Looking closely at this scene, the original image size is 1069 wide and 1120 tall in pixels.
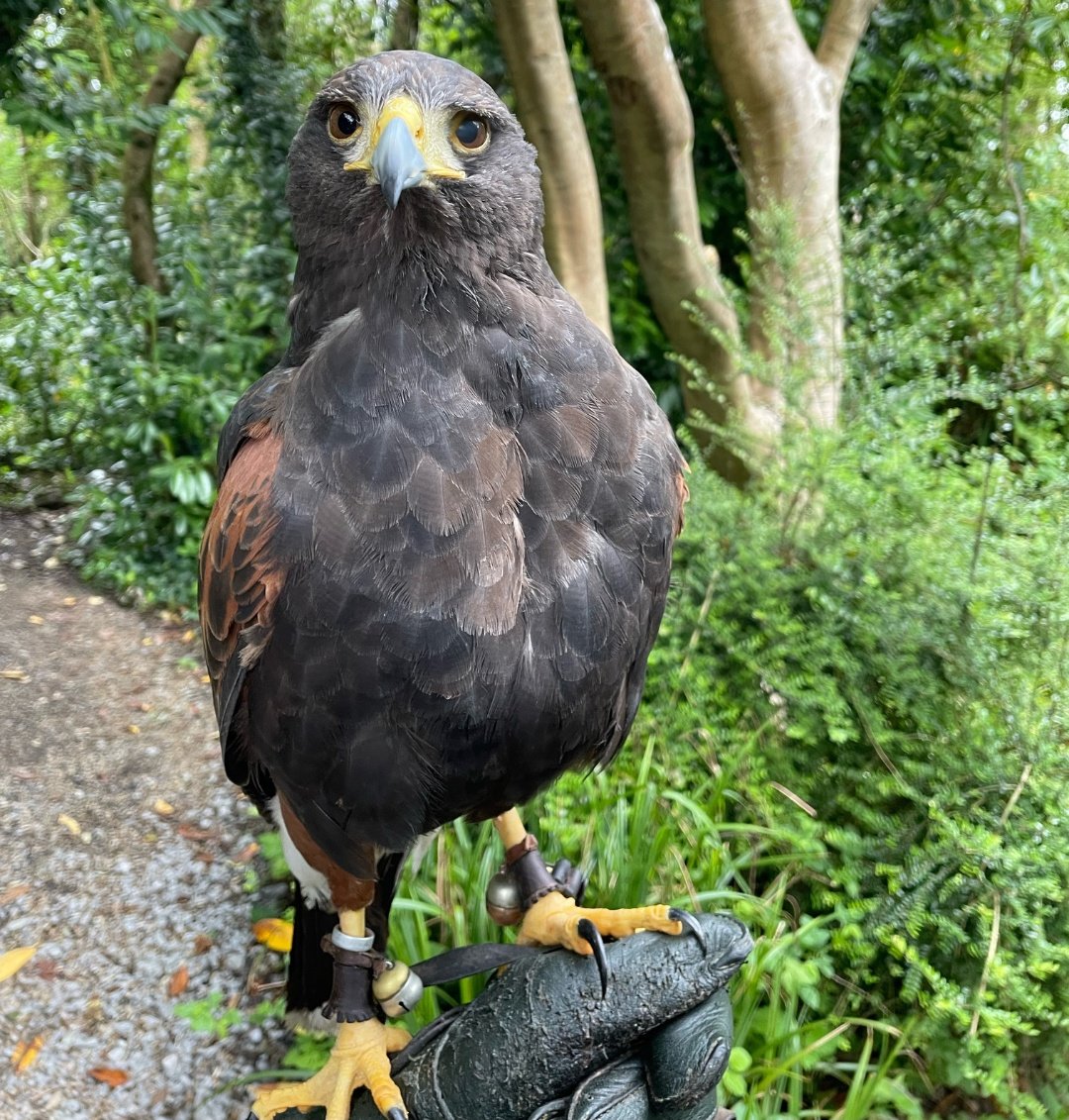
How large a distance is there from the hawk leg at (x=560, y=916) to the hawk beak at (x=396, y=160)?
1.35 m

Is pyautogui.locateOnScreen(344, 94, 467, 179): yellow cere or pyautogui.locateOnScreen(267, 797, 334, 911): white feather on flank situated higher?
pyautogui.locateOnScreen(344, 94, 467, 179): yellow cere

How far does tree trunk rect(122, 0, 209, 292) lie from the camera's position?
4250mm

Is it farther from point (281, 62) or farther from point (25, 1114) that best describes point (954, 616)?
point (281, 62)

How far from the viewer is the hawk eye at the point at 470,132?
1253 mm

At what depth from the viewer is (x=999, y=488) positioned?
261cm

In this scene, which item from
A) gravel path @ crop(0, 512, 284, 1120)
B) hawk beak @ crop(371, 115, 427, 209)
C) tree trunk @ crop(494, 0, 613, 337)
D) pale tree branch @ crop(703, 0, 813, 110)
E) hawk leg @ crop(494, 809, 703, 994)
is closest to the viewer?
hawk beak @ crop(371, 115, 427, 209)

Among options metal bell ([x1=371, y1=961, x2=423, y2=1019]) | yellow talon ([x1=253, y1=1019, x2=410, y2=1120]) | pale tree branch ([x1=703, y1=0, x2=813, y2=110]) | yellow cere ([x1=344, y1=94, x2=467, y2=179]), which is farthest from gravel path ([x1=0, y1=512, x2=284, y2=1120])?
pale tree branch ([x1=703, y1=0, x2=813, y2=110])

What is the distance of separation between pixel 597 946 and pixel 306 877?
700 millimetres

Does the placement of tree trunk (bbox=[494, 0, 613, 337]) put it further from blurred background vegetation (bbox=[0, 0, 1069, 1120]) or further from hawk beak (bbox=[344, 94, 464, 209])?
hawk beak (bbox=[344, 94, 464, 209])

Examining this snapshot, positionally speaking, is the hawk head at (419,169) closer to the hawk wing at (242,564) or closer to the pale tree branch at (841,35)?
the hawk wing at (242,564)

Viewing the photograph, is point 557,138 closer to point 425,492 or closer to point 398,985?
point 425,492

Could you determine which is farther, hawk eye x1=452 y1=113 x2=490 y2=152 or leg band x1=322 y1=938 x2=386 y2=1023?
leg band x1=322 y1=938 x2=386 y2=1023

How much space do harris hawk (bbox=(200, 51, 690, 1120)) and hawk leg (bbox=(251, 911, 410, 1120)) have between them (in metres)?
0.41

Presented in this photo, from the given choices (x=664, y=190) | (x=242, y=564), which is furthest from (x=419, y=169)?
(x=664, y=190)
